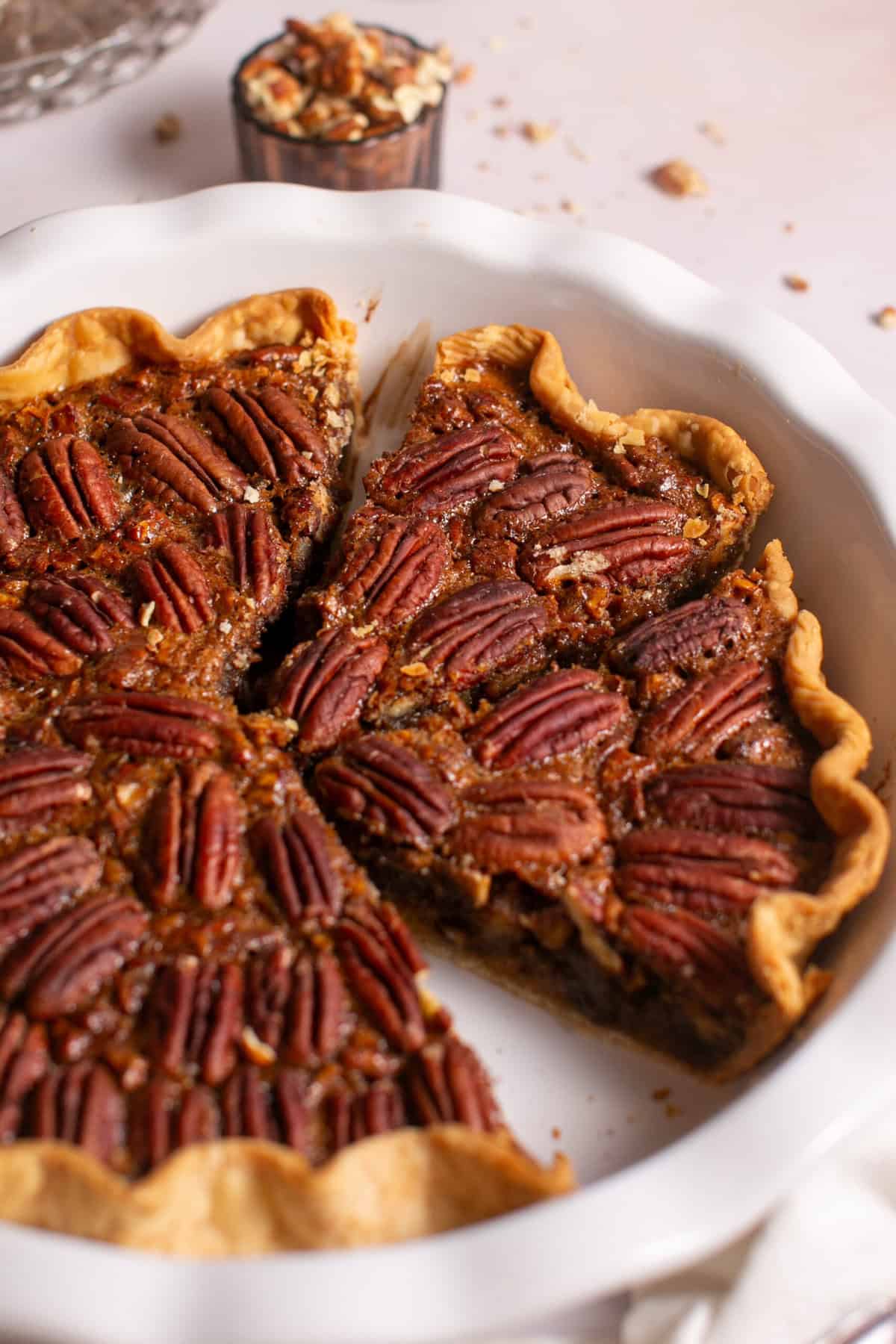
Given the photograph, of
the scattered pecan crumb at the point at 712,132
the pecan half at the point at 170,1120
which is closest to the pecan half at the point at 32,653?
the pecan half at the point at 170,1120

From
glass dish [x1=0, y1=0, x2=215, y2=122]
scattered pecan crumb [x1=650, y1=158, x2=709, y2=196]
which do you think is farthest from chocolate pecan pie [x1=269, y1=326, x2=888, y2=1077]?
glass dish [x1=0, y1=0, x2=215, y2=122]

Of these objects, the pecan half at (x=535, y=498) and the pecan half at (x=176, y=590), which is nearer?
the pecan half at (x=176, y=590)

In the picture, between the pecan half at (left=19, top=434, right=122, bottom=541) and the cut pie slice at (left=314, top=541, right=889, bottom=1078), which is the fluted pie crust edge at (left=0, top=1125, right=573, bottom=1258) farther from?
the pecan half at (left=19, top=434, right=122, bottom=541)

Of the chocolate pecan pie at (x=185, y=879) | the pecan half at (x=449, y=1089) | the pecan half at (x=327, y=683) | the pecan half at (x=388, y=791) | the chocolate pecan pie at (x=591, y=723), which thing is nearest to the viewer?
the chocolate pecan pie at (x=185, y=879)

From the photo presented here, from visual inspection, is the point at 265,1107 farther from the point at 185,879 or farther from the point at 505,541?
the point at 505,541

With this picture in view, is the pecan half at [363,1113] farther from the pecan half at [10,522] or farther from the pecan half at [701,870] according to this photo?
the pecan half at [10,522]

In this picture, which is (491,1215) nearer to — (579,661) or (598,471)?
(579,661)

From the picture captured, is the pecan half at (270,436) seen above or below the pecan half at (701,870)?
above

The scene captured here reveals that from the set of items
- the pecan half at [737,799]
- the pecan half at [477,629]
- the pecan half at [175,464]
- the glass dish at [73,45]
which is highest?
the glass dish at [73,45]

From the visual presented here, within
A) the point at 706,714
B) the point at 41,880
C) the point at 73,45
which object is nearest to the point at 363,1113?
the point at 41,880
